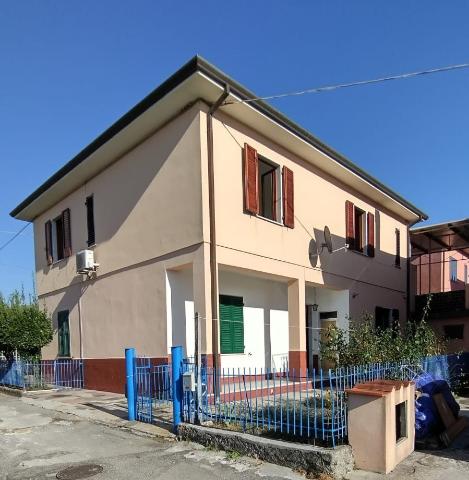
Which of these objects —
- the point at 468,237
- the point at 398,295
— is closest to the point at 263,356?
the point at 398,295

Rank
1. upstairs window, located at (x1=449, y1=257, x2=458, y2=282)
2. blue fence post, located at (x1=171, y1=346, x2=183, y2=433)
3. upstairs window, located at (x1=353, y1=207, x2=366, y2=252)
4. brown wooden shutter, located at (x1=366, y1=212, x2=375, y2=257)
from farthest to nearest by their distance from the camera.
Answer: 1. upstairs window, located at (x1=449, y1=257, x2=458, y2=282)
2. brown wooden shutter, located at (x1=366, y1=212, x2=375, y2=257)
3. upstairs window, located at (x1=353, y1=207, x2=366, y2=252)
4. blue fence post, located at (x1=171, y1=346, x2=183, y2=433)

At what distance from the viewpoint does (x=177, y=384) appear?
285 inches

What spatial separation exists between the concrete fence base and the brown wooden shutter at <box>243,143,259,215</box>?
17.2ft

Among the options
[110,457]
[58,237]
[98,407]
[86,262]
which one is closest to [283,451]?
[110,457]

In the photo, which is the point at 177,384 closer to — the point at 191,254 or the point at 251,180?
the point at 191,254

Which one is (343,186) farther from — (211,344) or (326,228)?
(211,344)

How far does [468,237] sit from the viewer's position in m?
20.1

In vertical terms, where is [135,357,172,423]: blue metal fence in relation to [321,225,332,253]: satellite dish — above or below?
below

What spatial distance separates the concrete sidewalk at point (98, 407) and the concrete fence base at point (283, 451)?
2.73 feet

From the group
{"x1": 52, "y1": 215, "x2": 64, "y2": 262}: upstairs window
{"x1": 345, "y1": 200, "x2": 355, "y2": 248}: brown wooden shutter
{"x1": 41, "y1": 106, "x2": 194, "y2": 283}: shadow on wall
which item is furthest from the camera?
{"x1": 52, "y1": 215, "x2": 64, "y2": 262}: upstairs window

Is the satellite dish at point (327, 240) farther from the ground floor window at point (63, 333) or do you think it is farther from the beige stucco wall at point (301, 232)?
the ground floor window at point (63, 333)

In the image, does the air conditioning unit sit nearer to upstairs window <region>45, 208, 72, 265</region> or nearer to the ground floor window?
upstairs window <region>45, 208, 72, 265</region>

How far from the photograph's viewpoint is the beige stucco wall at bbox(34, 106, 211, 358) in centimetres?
1002

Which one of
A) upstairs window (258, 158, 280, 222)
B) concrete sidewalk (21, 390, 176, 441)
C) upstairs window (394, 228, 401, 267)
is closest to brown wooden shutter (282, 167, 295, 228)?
upstairs window (258, 158, 280, 222)
